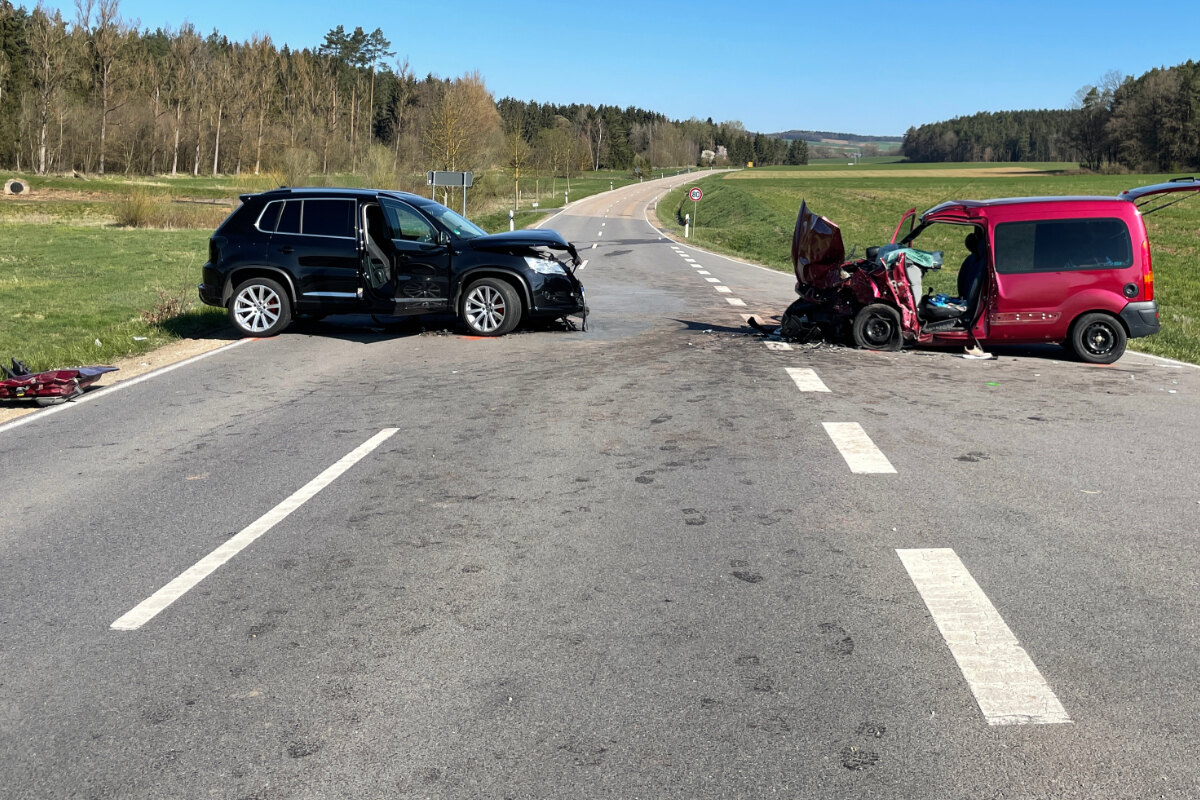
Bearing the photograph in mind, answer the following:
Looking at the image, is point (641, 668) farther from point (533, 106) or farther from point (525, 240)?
point (533, 106)

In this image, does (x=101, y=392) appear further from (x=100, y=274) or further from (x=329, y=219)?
(x=100, y=274)

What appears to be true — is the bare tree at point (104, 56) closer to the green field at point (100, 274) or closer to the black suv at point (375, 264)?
the green field at point (100, 274)

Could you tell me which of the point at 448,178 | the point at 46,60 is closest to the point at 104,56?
the point at 46,60

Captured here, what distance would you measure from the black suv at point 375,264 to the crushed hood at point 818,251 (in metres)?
2.94

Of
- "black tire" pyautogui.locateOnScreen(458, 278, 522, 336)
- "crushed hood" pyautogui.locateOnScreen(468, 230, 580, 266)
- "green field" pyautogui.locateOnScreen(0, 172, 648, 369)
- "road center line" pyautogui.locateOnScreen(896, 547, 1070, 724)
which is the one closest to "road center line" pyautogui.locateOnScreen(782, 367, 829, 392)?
"crushed hood" pyautogui.locateOnScreen(468, 230, 580, 266)

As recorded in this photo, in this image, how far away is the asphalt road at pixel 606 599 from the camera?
328 cm

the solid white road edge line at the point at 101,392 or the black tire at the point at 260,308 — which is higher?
the black tire at the point at 260,308

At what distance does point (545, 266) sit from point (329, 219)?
285 centimetres

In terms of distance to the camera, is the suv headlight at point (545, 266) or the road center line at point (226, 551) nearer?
the road center line at point (226, 551)

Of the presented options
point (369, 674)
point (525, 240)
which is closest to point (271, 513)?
point (369, 674)

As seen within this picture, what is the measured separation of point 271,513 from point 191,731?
257 centimetres

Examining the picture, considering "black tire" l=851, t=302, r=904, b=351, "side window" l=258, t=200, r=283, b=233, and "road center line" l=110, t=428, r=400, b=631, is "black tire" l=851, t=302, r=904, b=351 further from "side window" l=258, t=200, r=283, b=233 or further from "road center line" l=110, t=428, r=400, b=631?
"side window" l=258, t=200, r=283, b=233

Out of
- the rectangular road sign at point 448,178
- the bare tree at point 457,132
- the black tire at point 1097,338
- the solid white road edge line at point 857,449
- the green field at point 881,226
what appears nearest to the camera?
the solid white road edge line at point 857,449

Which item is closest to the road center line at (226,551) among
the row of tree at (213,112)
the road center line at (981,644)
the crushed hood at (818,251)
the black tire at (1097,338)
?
the road center line at (981,644)
